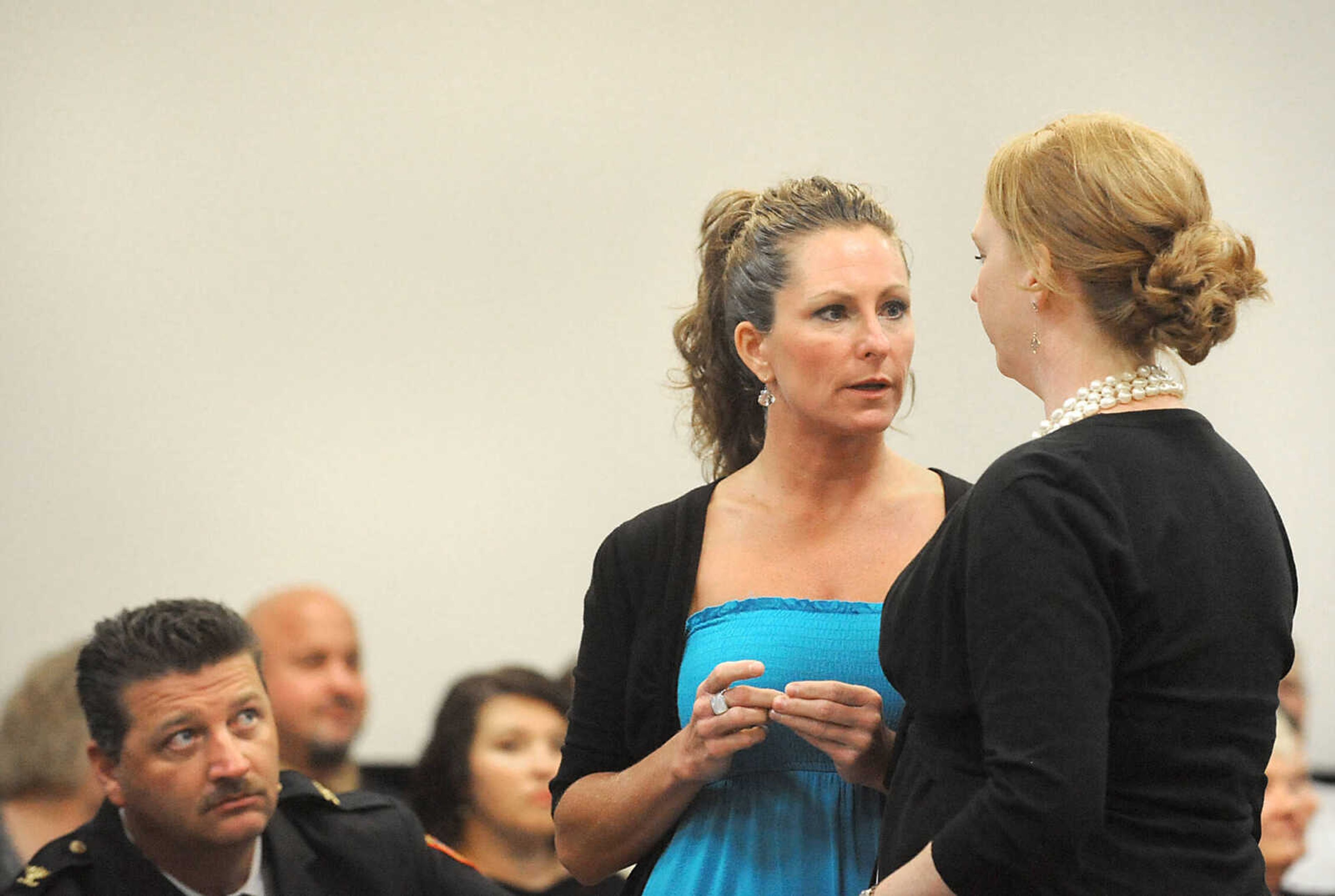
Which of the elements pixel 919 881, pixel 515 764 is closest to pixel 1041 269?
pixel 919 881

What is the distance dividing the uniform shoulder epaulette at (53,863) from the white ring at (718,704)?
3.40ft

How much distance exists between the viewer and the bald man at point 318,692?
362 cm

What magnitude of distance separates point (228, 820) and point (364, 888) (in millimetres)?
262

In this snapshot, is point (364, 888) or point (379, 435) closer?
point (364, 888)

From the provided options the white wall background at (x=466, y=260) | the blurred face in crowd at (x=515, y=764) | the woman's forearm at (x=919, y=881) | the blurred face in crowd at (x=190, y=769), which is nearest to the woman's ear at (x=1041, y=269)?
the woman's forearm at (x=919, y=881)

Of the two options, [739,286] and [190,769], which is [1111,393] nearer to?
[739,286]

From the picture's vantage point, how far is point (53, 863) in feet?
7.23

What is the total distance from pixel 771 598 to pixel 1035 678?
724mm

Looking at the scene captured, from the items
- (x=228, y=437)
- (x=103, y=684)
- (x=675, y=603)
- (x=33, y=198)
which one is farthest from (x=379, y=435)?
(x=675, y=603)

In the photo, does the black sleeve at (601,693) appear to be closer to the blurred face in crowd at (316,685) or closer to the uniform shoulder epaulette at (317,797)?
the uniform shoulder epaulette at (317,797)

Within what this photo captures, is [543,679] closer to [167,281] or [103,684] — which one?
[103,684]

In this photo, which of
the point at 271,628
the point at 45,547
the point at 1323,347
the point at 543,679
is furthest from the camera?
the point at 1323,347

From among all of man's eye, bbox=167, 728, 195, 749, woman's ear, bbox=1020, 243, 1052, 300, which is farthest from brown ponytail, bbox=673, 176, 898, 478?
man's eye, bbox=167, 728, 195, 749

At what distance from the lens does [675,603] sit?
200cm
